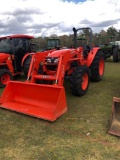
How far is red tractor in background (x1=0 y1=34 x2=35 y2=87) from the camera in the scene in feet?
26.6

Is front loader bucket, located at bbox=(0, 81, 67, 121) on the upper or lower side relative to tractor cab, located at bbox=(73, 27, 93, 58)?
lower

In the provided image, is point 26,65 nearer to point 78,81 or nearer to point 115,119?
point 78,81

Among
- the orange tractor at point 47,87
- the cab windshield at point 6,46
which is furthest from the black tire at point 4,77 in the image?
the orange tractor at point 47,87

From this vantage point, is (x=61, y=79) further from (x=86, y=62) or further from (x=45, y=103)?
(x=86, y=62)

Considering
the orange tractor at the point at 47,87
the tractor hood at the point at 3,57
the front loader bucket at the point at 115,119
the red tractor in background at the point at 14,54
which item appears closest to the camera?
the front loader bucket at the point at 115,119

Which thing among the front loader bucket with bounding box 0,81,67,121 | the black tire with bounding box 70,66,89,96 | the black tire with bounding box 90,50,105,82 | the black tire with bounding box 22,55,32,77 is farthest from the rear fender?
the black tire with bounding box 22,55,32,77

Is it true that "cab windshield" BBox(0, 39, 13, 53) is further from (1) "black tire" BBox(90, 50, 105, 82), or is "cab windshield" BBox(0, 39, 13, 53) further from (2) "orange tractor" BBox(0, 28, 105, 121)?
(1) "black tire" BBox(90, 50, 105, 82)

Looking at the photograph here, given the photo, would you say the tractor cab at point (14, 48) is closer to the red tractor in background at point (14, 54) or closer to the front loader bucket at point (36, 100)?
the red tractor in background at point (14, 54)

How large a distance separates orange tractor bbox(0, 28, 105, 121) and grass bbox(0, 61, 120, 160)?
0.67 feet

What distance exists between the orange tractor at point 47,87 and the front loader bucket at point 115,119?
3.65ft

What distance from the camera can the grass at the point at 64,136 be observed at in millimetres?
2994

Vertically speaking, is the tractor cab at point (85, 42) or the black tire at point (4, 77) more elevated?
the tractor cab at point (85, 42)

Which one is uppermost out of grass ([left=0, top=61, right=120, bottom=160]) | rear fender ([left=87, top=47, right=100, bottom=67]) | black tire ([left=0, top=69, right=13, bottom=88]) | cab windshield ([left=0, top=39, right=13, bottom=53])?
cab windshield ([left=0, top=39, right=13, bottom=53])

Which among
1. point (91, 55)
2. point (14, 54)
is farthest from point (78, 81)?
point (14, 54)
